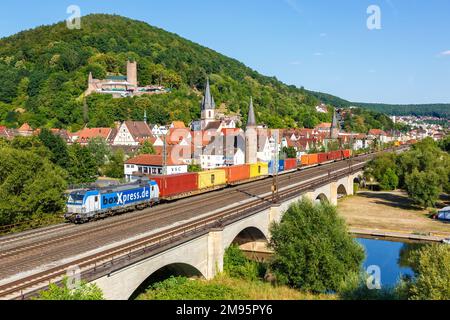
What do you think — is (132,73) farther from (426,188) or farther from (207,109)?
(426,188)

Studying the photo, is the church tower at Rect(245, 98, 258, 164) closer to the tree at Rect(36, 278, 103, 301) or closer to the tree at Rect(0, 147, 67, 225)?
the tree at Rect(0, 147, 67, 225)

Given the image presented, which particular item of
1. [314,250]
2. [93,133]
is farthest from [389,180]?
[93,133]

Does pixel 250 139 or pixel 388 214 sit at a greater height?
pixel 250 139

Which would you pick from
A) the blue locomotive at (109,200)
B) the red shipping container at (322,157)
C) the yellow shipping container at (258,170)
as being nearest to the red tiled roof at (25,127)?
the red shipping container at (322,157)

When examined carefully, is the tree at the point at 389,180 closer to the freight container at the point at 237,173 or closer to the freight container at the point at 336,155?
the freight container at the point at 336,155

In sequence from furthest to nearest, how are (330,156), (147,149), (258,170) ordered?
(330,156), (147,149), (258,170)
